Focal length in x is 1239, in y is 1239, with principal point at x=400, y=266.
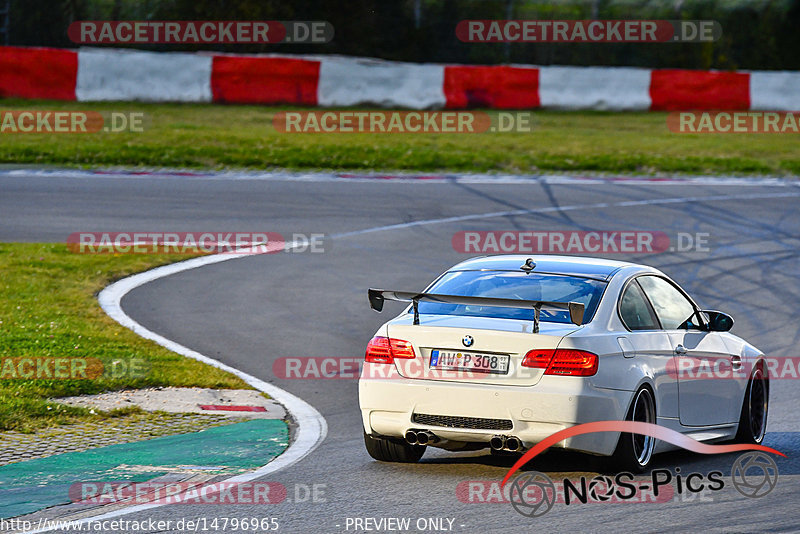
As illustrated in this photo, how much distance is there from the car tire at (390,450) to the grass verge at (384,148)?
48.3ft

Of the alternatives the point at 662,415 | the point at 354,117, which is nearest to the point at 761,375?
the point at 662,415

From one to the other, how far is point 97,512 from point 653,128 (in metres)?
23.2

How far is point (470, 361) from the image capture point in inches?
298

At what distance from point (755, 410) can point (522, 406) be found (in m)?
2.74

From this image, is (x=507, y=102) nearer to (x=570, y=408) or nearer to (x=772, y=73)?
(x=772, y=73)

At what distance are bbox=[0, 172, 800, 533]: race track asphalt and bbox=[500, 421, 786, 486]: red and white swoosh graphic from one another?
133 millimetres

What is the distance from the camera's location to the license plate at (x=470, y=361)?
7508 millimetres
